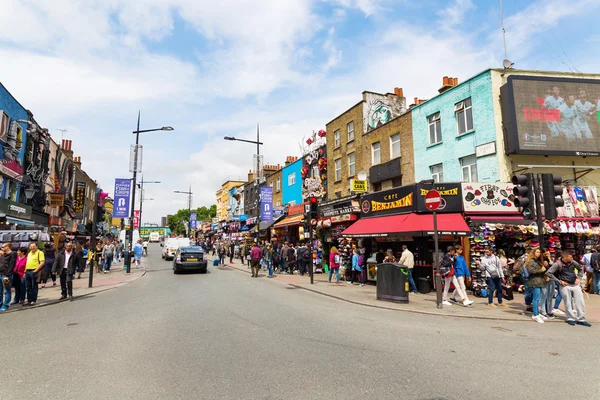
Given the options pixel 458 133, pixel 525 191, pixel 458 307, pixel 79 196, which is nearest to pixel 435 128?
pixel 458 133

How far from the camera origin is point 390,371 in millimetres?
4867

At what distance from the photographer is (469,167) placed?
16578 millimetres

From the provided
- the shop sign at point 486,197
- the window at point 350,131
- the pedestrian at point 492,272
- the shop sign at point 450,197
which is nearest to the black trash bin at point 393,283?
the pedestrian at point 492,272

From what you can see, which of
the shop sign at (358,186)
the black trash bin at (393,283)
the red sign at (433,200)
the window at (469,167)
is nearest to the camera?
the red sign at (433,200)

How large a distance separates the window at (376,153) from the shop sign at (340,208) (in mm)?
2984

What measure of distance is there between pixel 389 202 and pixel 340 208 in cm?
484

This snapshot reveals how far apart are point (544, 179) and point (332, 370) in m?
8.20

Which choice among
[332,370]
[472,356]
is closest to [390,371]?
[332,370]

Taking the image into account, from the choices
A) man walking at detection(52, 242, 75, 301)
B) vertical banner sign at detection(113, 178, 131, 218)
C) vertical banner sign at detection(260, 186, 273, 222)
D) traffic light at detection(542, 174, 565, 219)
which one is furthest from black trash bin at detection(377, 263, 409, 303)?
vertical banner sign at detection(113, 178, 131, 218)

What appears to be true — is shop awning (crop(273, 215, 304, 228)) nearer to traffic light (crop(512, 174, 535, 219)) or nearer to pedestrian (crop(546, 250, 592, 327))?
traffic light (crop(512, 174, 535, 219))

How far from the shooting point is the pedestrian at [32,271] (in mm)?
10594

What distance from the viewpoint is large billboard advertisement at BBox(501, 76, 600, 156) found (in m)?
14.9

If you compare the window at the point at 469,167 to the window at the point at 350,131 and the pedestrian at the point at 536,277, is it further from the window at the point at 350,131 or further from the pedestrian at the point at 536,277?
the window at the point at 350,131

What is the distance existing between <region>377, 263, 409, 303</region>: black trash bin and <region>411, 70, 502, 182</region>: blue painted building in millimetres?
7216
